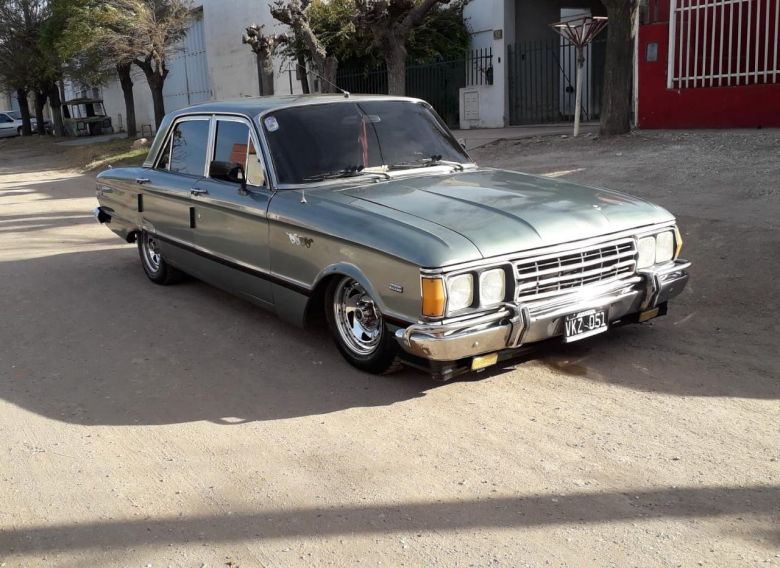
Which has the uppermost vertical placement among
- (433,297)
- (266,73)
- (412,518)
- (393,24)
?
(393,24)

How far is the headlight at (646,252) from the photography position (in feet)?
16.5

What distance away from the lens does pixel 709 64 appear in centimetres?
1393

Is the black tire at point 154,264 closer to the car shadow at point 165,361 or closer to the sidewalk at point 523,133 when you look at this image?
the car shadow at point 165,361

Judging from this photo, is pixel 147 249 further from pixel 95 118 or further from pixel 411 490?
pixel 95 118

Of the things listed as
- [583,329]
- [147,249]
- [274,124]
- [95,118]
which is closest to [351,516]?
[583,329]

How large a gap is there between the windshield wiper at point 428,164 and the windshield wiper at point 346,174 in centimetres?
19

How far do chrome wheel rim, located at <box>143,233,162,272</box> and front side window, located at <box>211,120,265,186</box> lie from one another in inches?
69.8

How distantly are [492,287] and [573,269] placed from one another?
56 cm

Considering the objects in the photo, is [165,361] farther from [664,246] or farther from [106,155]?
[106,155]

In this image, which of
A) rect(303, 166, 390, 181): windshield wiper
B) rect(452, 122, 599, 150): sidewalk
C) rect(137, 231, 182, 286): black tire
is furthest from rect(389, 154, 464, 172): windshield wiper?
rect(452, 122, 599, 150): sidewalk

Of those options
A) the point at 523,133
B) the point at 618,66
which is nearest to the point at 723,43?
the point at 618,66

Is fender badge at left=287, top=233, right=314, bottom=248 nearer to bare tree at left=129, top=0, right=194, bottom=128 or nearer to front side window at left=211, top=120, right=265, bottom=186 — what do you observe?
front side window at left=211, top=120, right=265, bottom=186

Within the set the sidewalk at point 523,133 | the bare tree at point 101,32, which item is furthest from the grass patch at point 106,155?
the sidewalk at point 523,133

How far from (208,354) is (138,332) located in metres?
0.92
